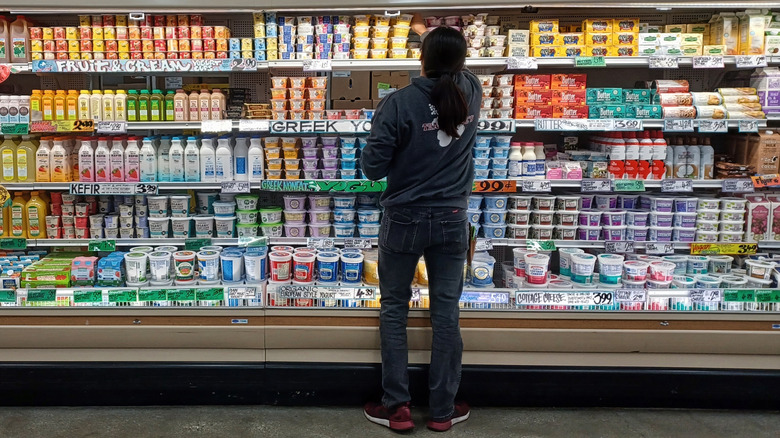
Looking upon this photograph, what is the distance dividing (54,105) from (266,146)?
45.2 inches

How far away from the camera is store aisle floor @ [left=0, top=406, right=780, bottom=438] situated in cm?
286

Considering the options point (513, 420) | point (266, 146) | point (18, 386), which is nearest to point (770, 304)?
point (513, 420)

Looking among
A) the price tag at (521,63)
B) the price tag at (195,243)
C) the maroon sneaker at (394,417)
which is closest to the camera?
the maroon sneaker at (394,417)

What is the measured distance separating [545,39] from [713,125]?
981 mm

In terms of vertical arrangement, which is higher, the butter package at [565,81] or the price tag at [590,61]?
the price tag at [590,61]

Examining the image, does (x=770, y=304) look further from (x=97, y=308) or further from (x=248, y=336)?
(x=97, y=308)

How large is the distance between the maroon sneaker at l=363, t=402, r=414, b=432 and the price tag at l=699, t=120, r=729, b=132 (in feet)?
6.84

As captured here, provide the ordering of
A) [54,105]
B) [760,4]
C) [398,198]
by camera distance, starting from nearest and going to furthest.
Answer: [398,198], [760,4], [54,105]

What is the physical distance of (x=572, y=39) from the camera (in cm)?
335

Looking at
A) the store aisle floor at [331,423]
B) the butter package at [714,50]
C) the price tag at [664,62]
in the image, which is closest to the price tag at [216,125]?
the store aisle floor at [331,423]

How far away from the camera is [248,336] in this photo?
3.09 m

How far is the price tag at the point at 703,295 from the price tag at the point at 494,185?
3.32 ft

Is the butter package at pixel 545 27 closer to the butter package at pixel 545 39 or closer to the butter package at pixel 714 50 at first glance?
the butter package at pixel 545 39

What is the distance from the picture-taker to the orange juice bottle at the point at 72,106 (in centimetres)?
338
